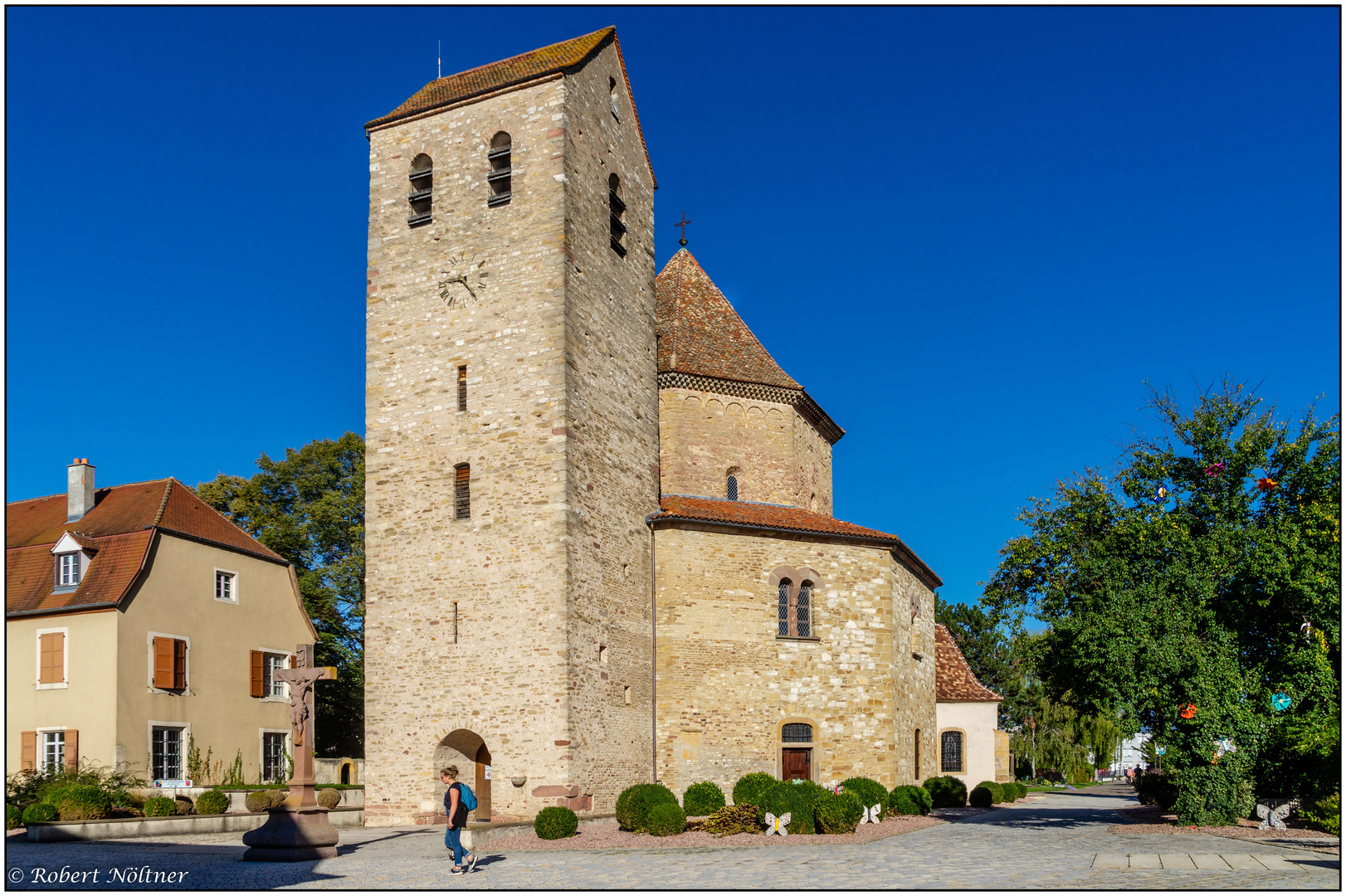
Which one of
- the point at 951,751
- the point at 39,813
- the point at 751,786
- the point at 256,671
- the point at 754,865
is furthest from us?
the point at 951,751

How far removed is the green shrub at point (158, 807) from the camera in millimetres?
21550

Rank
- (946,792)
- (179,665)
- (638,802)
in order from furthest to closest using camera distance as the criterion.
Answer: (946,792) < (179,665) < (638,802)

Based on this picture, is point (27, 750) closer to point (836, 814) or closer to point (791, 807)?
point (791, 807)

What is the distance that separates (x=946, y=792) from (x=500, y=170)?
66.1 ft

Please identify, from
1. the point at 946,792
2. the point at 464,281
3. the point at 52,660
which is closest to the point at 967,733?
the point at 946,792

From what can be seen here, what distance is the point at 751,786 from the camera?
22.6 meters

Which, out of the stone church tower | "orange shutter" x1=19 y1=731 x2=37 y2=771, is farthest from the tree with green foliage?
"orange shutter" x1=19 y1=731 x2=37 y2=771

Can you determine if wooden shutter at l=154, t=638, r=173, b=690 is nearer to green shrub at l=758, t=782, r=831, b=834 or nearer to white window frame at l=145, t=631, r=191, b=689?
white window frame at l=145, t=631, r=191, b=689

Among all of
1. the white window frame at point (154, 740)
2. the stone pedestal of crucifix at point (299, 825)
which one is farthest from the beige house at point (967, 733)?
the stone pedestal of crucifix at point (299, 825)

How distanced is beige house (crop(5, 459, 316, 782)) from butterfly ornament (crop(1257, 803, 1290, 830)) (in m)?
22.2

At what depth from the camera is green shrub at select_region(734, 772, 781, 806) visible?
22.4m

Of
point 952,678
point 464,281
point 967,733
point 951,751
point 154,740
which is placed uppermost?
point 464,281

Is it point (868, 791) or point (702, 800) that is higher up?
point (702, 800)

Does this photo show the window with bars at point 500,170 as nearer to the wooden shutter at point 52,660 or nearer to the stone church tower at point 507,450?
the stone church tower at point 507,450
